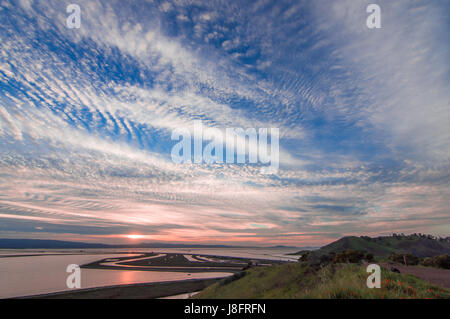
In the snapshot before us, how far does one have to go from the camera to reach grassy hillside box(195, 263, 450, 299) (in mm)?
11188

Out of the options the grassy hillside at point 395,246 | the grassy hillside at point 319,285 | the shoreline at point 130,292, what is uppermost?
the grassy hillside at point 319,285

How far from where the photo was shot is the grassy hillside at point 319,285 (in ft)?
36.7

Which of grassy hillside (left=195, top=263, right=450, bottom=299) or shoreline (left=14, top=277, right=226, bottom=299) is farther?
shoreline (left=14, top=277, right=226, bottom=299)

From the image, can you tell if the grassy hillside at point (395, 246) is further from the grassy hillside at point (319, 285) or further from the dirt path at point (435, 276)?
the grassy hillside at point (319, 285)

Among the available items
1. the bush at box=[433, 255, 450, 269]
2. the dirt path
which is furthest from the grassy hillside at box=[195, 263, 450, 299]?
the bush at box=[433, 255, 450, 269]

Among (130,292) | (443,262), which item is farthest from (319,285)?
(443,262)

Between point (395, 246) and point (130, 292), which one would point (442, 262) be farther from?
point (395, 246)

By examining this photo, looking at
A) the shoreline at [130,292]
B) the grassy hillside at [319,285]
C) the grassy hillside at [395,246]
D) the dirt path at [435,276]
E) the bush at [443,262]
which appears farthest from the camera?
the grassy hillside at [395,246]

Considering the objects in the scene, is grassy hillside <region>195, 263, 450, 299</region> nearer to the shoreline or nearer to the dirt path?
the dirt path

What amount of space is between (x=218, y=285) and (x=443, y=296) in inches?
700

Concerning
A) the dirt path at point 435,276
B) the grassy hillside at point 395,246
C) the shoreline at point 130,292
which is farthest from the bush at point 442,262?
the grassy hillside at point 395,246
